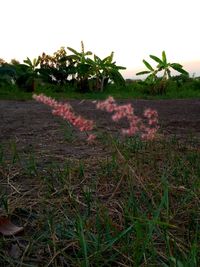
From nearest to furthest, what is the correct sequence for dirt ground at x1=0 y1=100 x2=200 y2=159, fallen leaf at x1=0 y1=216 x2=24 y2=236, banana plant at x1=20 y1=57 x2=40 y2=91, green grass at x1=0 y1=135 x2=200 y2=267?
green grass at x1=0 y1=135 x2=200 y2=267 → fallen leaf at x1=0 y1=216 x2=24 y2=236 → dirt ground at x1=0 y1=100 x2=200 y2=159 → banana plant at x1=20 y1=57 x2=40 y2=91

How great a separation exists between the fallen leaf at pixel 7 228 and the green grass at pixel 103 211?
21 mm

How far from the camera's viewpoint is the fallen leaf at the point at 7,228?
1530 mm

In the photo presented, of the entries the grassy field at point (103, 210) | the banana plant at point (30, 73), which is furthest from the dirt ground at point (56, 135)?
the banana plant at point (30, 73)

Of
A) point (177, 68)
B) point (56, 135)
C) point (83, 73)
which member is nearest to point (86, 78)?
point (83, 73)

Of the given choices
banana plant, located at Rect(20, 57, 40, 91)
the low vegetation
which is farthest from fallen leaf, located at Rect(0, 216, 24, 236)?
banana plant, located at Rect(20, 57, 40, 91)

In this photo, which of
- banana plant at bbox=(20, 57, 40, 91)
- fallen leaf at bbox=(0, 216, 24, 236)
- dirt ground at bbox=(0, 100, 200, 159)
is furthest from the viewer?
banana plant at bbox=(20, 57, 40, 91)

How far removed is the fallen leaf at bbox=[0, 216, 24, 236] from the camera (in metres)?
1.53

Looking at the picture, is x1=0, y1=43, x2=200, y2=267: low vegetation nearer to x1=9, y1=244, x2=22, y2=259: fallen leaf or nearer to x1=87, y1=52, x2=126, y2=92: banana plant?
x1=9, y1=244, x2=22, y2=259: fallen leaf

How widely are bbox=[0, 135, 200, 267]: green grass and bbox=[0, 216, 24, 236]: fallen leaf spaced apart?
2 centimetres

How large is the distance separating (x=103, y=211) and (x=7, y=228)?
35cm

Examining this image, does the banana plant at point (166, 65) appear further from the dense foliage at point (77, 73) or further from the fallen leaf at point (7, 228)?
the fallen leaf at point (7, 228)

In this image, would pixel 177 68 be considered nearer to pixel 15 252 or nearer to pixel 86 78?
pixel 86 78

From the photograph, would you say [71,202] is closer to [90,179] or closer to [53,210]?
[53,210]

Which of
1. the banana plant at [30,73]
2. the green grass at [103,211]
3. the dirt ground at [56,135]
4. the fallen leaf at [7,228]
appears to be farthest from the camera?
the banana plant at [30,73]
